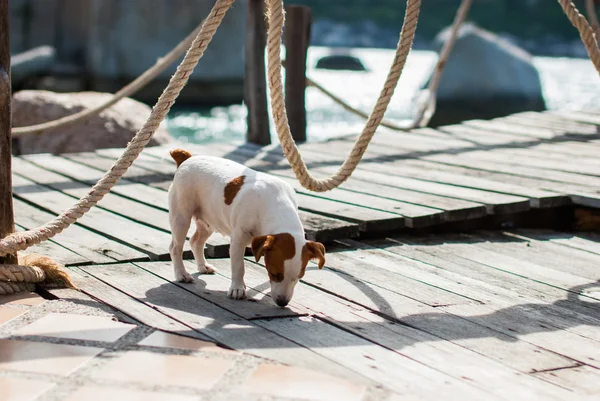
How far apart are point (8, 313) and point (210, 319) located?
2.04 ft

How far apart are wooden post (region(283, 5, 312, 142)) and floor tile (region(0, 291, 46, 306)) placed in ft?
13.4

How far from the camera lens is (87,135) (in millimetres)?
7746

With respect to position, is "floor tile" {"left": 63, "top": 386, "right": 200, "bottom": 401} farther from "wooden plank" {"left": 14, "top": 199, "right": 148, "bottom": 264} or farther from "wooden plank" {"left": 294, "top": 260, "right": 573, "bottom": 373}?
"wooden plank" {"left": 14, "top": 199, "right": 148, "bottom": 264}

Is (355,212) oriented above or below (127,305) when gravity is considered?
above

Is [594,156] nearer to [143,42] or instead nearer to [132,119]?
[132,119]

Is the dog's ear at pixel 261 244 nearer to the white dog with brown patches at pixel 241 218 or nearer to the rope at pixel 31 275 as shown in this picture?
the white dog with brown patches at pixel 241 218

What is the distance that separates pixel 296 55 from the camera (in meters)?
6.79

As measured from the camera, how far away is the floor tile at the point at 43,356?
232 cm

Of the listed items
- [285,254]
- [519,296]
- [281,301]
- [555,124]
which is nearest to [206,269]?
[281,301]

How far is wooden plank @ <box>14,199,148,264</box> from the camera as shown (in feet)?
11.4

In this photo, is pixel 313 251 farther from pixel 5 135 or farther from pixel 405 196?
pixel 405 196

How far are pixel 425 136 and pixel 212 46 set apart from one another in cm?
1526

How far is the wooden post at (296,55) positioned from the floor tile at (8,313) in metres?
4.24

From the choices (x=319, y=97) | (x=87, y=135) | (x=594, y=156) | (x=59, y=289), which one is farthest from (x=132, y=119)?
(x=319, y=97)
